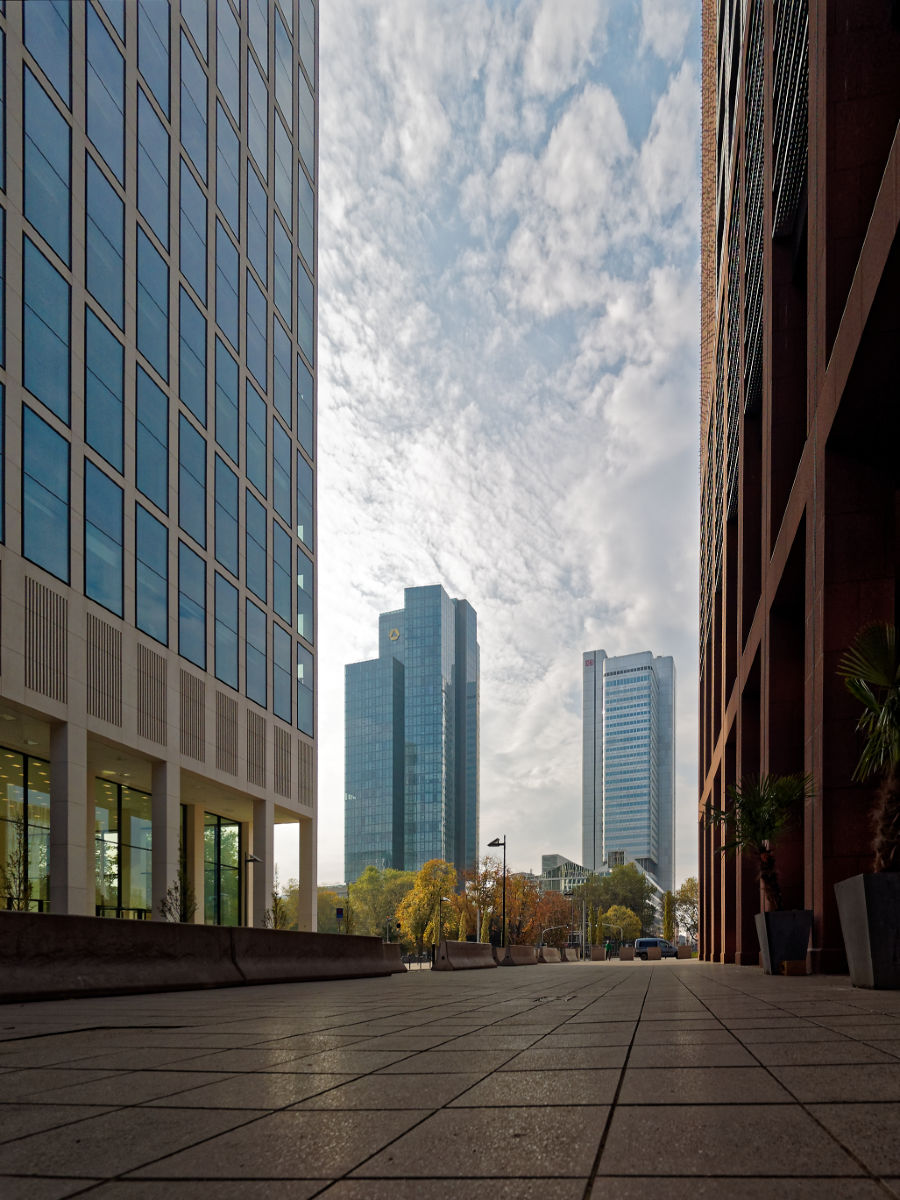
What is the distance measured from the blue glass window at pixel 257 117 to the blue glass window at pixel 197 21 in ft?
18.5

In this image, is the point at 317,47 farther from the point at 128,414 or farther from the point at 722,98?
the point at 128,414

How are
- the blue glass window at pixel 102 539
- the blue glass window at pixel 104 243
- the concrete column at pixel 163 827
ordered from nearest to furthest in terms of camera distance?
the blue glass window at pixel 102 539
the blue glass window at pixel 104 243
the concrete column at pixel 163 827

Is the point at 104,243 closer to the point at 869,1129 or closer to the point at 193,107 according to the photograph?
the point at 193,107

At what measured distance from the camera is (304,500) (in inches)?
2146

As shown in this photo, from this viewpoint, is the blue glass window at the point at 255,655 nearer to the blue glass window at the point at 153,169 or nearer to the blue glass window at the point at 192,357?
the blue glass window at the point at 192,357

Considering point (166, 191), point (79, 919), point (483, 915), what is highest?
point (166, 191)

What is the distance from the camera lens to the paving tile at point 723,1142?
2.90 meters

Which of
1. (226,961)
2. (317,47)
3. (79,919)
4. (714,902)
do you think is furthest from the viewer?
(317,47)

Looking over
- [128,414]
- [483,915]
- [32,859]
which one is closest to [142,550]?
[128,414]

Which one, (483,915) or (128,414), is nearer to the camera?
(128,414)

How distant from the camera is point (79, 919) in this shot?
11.3 m

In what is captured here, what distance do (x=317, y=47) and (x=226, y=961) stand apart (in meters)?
58.5

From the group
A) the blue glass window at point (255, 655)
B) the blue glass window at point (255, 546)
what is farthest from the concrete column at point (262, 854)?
Result: the blue glass window at point (255, 546)

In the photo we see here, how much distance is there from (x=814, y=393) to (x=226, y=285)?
33073mm
